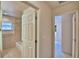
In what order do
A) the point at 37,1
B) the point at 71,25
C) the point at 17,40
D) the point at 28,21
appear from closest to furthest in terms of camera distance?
the point at 37,1
the point at 28,21
the point at 71,25
the point at 17,40

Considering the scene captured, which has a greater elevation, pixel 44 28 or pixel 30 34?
pixel 44 28

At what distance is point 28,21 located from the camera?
301cm

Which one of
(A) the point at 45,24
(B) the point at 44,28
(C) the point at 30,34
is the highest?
(A) the point at 45,24

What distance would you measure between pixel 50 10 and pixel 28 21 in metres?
0.68

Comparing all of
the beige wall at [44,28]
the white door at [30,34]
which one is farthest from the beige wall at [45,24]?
the white door at [30,34]

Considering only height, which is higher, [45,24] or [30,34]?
[45,24]

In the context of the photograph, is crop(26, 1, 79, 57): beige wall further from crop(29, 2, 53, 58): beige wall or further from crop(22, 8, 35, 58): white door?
crop(22, 8, 35, 58): white door

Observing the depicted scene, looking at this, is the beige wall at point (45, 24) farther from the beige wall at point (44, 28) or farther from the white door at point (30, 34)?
the white door at point (30, 34)

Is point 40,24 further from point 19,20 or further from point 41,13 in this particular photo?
point 19,20

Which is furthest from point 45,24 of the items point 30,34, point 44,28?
point 30,34

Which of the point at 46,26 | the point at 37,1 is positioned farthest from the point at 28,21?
the point at 37,1

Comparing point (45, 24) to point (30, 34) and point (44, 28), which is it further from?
point (30, 34)

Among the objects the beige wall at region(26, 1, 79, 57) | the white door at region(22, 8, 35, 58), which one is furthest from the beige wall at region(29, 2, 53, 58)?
the white door at region(22, 8, 35, 58)

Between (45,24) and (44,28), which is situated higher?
(45,24)
